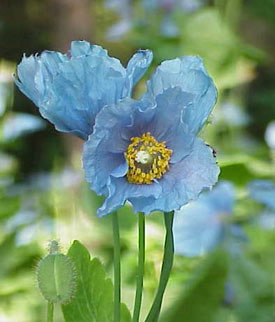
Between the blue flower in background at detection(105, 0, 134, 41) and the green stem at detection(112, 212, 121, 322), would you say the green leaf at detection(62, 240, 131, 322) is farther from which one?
the blue flower in background at detection(105, 0, 134, 41)

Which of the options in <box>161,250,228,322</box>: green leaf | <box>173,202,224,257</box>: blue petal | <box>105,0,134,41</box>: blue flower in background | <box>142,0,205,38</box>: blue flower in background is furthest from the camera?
<box>105,0,134,41</box>: blue flower in background

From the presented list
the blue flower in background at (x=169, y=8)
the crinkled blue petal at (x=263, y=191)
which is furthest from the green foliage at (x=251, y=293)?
the blue flower in background at (x=169, y=8)

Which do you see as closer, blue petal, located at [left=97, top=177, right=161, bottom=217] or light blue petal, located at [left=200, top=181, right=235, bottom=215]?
blue petal, located at [left=97, top=177, right=161, bottom=217]

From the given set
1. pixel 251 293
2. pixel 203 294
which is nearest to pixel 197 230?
pixel 251 293

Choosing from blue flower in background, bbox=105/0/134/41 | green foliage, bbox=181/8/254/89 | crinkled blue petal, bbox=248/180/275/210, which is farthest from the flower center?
blue flower in background, bbox=105/0/134/41

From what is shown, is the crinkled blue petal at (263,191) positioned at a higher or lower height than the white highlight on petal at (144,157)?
lower

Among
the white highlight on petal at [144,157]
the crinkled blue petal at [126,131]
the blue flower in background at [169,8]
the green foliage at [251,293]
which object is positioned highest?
the crinkled blue petal at [126,131]

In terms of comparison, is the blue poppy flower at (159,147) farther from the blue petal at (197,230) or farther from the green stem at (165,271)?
the blue petal at (197,230)

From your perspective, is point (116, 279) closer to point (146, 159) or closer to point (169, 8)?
point (146, 159)
